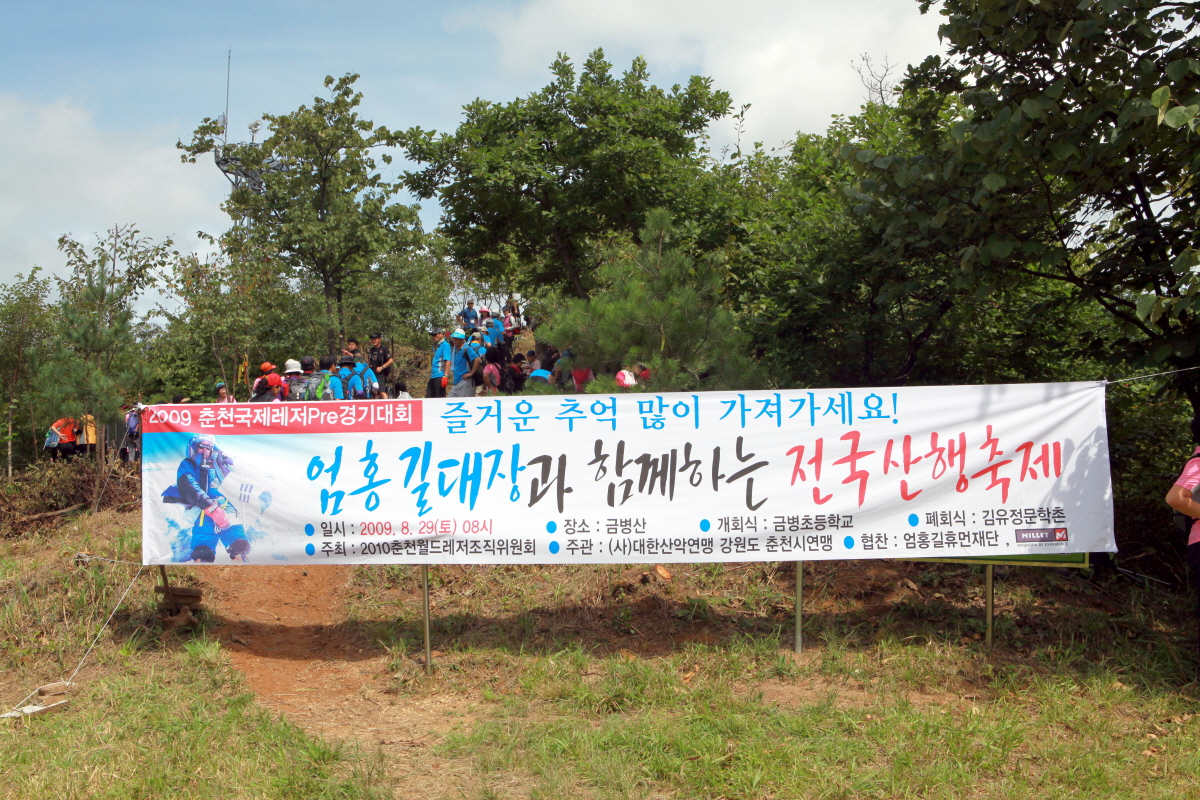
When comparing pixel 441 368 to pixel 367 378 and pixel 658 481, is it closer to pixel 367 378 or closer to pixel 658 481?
pixel 367 378

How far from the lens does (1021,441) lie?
5.61 meters

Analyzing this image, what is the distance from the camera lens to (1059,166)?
5.96 meters

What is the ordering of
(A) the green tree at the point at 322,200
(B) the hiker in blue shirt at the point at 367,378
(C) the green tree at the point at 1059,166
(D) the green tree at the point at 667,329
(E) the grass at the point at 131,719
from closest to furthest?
(E) the grass at the point at 131,719 → (C) the green tree at the point at 1059,166 → (D) the green tree at the point at 667,329 → (B) the hiker in blue shirt at the point at 367,378 → (A) the green tree at the point at 322,200

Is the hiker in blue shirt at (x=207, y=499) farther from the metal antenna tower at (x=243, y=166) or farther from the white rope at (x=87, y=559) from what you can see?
the metal antenna tower at (x=243, y=166)

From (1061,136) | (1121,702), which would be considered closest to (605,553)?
(1121,702)

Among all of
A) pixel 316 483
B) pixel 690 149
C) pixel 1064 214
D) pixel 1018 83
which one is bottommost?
pixel 316 483

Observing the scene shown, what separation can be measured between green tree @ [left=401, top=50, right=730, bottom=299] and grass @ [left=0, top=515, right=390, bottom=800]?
9.48 metres

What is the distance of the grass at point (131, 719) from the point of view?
4270 millimetres

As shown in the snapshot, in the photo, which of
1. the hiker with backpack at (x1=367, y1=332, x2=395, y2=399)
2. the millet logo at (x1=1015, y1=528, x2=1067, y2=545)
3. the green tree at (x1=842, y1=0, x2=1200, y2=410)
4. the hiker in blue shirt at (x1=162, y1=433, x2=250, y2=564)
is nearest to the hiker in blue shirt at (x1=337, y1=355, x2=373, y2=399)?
the hiker with backpack at (x1=367, y1=332, x2=395, y2=399)

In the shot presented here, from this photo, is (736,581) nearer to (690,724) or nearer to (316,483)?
(690,724)

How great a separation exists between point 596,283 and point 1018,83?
36.4 ft

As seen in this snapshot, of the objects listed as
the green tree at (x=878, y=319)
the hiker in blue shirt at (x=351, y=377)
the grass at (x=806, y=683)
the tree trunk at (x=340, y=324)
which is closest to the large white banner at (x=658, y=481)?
the grass at (x=806, y=683)

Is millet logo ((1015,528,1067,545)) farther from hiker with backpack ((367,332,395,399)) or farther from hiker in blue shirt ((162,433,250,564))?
hiker with backpack ((367,332,395,399))

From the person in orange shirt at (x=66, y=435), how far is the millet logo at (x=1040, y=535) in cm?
1223
